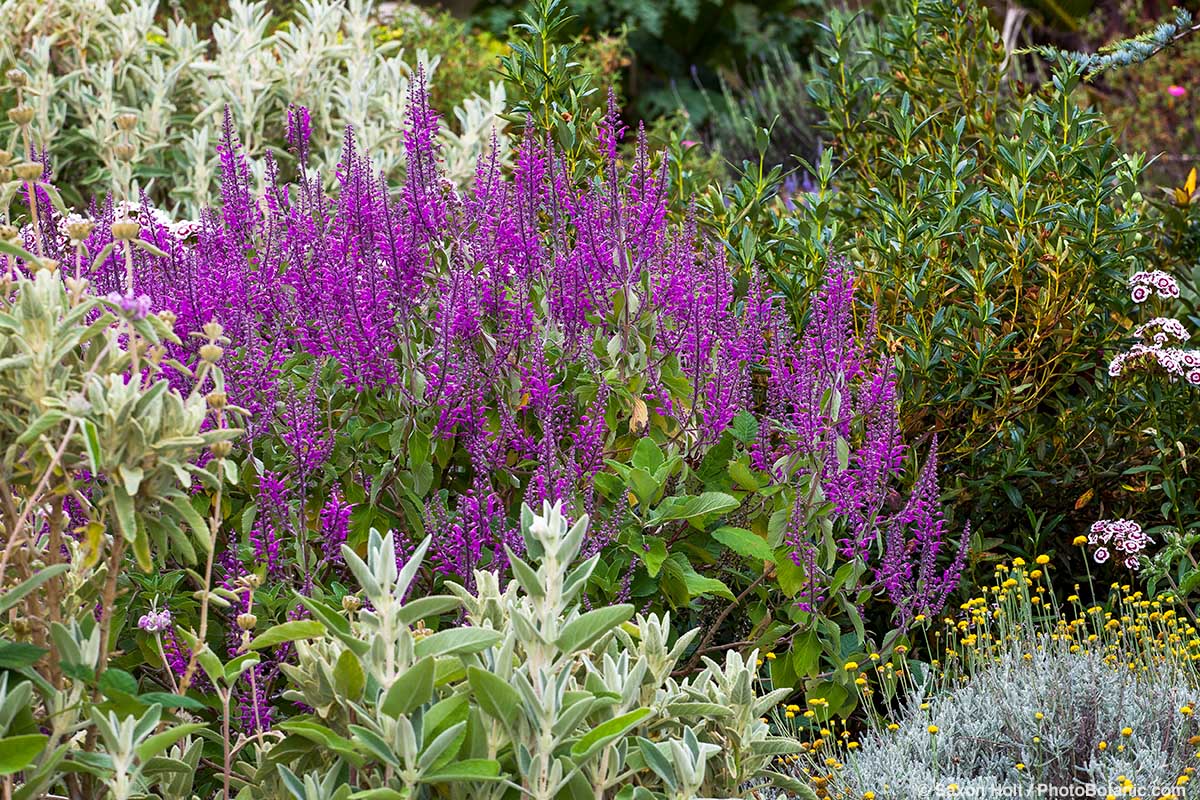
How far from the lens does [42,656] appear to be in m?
1.97

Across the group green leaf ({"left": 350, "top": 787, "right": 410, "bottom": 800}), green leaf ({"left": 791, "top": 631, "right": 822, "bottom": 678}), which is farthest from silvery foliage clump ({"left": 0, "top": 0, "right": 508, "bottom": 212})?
green leaf ({"left": 350, "top": 787, "right": 410, "bottom": 800})

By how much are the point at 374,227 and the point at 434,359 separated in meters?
0.33

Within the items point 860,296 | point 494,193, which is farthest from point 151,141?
point 860,296

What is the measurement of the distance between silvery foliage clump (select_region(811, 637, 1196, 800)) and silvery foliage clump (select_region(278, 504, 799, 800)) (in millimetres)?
378

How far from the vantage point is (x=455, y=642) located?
6.55ft

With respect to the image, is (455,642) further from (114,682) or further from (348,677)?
(114,682)

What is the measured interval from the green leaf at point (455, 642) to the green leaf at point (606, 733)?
21cm

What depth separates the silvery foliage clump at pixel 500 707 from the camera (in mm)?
1897

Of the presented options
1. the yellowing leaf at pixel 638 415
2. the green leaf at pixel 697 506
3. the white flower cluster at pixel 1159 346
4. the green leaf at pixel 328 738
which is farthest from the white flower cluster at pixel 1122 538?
the green leaf at pixel 328 738

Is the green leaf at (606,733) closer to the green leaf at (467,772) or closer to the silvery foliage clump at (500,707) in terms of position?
the silvery foliage clump at (500,707)

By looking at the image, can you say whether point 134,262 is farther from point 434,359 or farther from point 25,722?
point 25,722

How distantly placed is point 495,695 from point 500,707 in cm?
3

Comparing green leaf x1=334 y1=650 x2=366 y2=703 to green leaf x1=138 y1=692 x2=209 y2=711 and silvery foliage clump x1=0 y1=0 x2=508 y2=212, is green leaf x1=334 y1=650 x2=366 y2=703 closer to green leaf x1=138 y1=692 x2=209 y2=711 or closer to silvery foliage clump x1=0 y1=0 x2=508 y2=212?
green leaf x1=138 y1=692 x2=209 y2=711

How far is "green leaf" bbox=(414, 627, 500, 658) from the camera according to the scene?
1.99m
